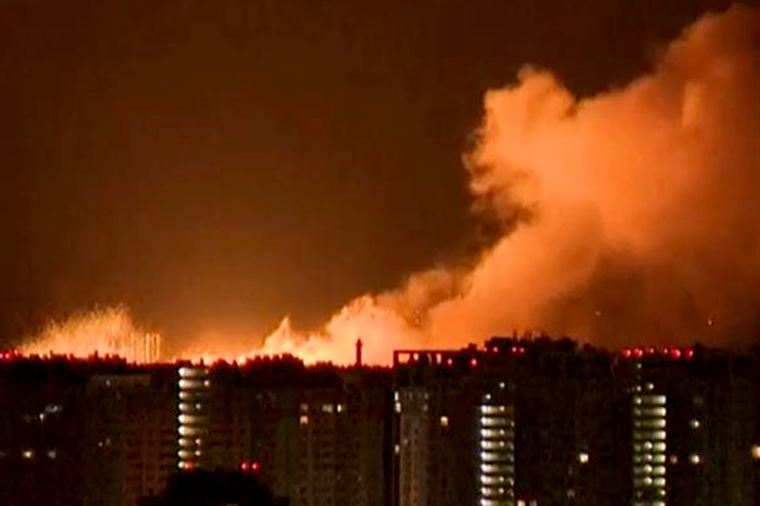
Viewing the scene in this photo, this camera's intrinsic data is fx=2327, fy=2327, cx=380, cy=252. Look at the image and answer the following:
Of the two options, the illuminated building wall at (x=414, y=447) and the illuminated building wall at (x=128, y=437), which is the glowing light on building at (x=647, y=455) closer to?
the illuminated building wall at (x=414, y=447)

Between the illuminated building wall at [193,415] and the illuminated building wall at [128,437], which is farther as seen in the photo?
the illuminated building wall at [193,415]

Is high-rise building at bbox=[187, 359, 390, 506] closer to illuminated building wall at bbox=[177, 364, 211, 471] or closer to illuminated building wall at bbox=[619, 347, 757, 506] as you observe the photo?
illuminated building wall at bbox=[177, 364, 211, 471]

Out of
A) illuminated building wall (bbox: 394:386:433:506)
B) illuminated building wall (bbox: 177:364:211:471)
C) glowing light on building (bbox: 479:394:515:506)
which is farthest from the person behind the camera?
illuminated building wall (bbox: 177:364:211:471)

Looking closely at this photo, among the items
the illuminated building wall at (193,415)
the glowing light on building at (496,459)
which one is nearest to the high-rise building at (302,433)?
the illuminated building wall at (193,415)

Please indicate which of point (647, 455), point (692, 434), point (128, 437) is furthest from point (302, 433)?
point (692, 434)

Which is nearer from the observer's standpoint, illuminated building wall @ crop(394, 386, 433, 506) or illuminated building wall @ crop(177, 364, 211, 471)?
illuminated building wall @ crop(394, 386, 433, 506)

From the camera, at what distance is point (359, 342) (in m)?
8.08

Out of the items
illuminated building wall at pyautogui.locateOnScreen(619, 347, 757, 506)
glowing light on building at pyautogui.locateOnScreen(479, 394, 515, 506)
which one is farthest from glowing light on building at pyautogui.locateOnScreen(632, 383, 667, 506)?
glowing light on building at pyautogui.locateOnScreen(479, 394, 515, 506)

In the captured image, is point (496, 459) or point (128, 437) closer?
point (496, 459)

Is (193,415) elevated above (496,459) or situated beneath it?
elevated above

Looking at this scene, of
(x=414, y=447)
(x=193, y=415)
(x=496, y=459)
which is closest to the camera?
(x=496, y=459)

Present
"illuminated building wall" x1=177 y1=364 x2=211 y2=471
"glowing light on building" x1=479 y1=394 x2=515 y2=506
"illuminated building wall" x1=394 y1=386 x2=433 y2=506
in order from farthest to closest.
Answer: "illuminated building wall" x1=177 y1=364 x2=211 y2=471, "illuminated building wall" x1=394 y1=386 x2=433 y2=506, "glowing light on building" x1=479 y1=394 x2=515 y2=506

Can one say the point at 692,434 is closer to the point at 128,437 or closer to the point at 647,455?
the point at 647,455

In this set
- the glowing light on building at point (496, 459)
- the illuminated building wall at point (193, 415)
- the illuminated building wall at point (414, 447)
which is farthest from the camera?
the illuminated building wall at point (193, 415)
